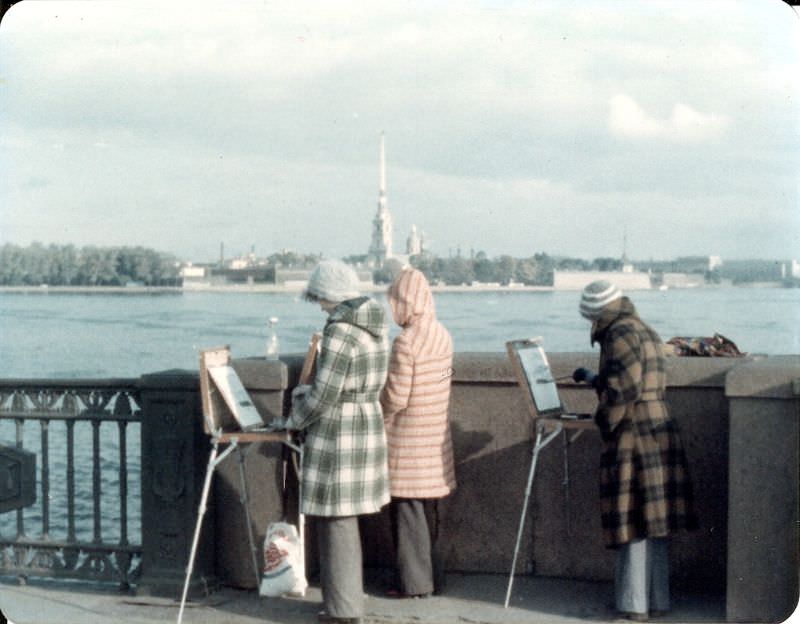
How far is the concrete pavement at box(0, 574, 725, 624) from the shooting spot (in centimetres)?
580

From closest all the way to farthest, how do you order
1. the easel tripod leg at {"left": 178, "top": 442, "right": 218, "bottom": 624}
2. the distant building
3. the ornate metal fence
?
the easel tripod leg at {"left": 178, "top": 442, "right": 218, "bottom": 624}
the ornate metal fence
the distant building

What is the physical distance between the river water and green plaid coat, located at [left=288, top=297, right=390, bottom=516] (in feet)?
131

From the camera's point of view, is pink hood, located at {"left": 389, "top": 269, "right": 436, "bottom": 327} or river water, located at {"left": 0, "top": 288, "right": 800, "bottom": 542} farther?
river water, located at {"left": 0, "top": 288, "right": 800, "bottom": 542}

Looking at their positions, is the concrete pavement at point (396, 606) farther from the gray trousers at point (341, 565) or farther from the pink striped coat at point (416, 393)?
the pink striped coat at point (416, 393)

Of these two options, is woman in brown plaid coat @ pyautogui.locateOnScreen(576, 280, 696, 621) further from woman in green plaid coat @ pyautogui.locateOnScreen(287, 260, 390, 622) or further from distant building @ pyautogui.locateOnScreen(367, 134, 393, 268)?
distant building @ pyautogui.locateOnScreen(367, 134, 393, 268)

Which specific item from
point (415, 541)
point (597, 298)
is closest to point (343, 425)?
point (415, 541)

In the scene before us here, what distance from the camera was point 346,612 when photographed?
5.61 m

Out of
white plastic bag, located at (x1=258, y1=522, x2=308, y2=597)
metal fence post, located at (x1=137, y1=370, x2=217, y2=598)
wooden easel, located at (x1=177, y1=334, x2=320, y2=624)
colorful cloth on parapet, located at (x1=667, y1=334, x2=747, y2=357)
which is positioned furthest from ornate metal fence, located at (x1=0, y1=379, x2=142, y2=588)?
colorful cloth on parapet, located at (x1=667, y1=334, x2=747, y2=357)

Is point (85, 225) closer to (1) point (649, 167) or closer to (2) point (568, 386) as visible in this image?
(1) point (649, 167)

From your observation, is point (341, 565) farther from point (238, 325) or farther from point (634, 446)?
point (238, 325)

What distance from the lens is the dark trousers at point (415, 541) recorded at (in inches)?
235

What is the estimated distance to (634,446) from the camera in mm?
5500

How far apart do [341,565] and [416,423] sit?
77 cm

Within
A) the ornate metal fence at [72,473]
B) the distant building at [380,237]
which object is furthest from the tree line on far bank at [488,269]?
the ornate metal fence at [72,473]
